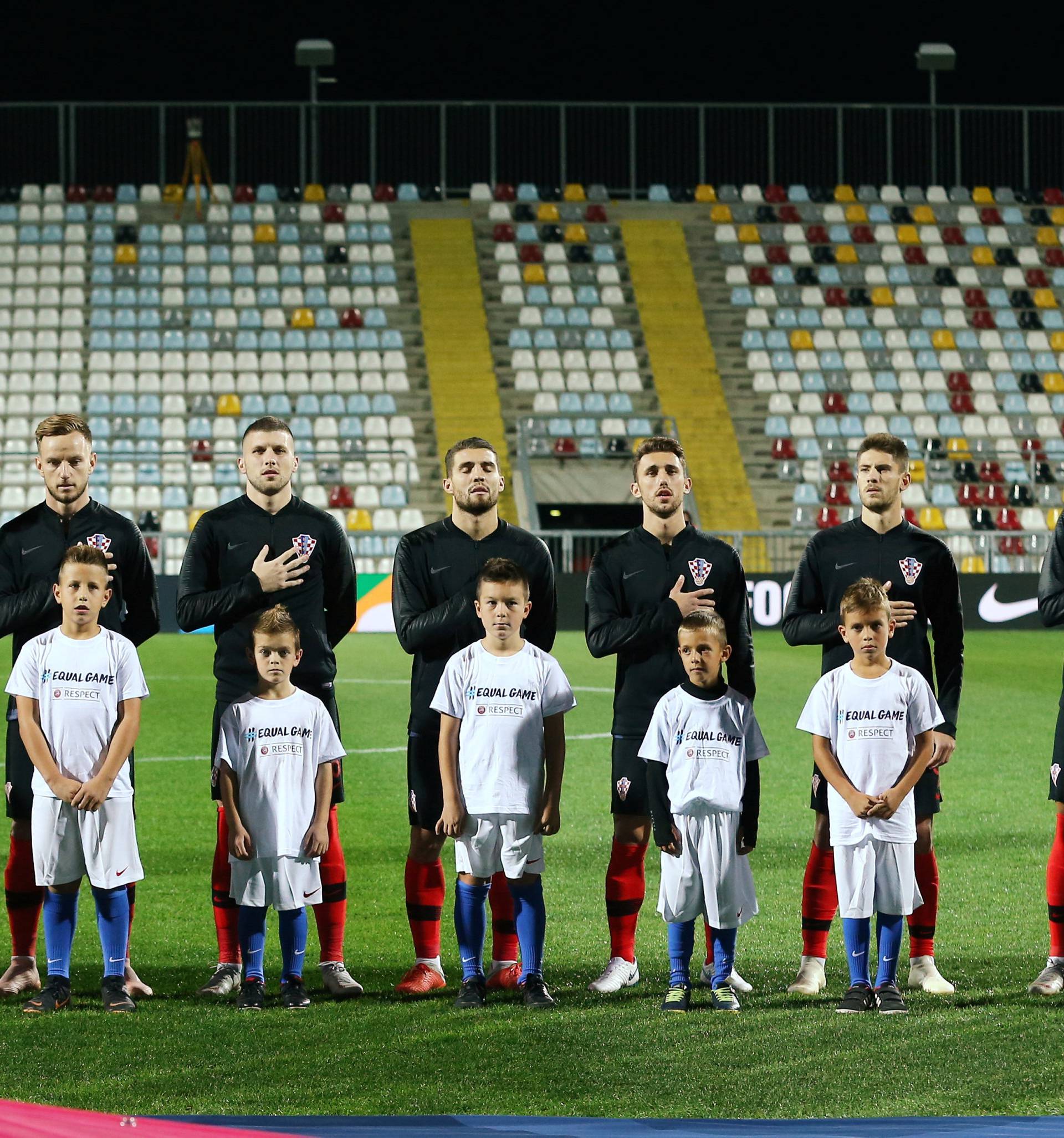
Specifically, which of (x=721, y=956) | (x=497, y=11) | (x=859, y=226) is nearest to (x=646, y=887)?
(x=721, y=956)

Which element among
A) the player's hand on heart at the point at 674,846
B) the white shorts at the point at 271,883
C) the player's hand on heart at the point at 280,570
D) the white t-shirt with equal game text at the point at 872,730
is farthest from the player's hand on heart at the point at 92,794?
the white t-shirt with equal game text at the point at 872,730

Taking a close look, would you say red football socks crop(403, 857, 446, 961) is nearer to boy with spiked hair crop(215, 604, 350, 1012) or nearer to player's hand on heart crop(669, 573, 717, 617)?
boy with spiked hair crop(215, 604, 350, 1012)

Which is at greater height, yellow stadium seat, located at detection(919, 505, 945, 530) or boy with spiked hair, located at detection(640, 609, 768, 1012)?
yellow stadium seat, located at detection(919, 505, 945, 530)

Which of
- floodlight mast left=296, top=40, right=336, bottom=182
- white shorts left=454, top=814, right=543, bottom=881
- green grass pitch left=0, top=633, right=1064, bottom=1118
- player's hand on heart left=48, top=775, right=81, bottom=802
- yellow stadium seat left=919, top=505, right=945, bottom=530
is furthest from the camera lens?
floodlight mast left=296, top=40, right=336, bottom=182

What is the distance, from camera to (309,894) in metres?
5.18

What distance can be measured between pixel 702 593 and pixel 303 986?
1.86 meters

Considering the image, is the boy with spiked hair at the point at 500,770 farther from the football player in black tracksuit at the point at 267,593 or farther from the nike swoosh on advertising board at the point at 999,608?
the nike swoosh on advertising board at the point at 999,608

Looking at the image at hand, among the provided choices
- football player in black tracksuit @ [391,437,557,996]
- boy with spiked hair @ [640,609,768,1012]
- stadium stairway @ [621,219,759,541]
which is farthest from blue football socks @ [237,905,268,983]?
stadium stairway @ [621,219,759,541]

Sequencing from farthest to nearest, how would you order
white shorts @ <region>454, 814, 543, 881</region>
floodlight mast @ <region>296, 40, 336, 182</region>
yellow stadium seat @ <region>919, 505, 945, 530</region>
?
floodlight mast @ <region>296, 40, 336, 182</region> < yellow stadium seat @ <region>919, 505, 945, 530</region> < white shorts @ <region>454, 814, 543, 881</region>

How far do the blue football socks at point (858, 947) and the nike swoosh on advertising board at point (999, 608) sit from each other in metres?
14.9

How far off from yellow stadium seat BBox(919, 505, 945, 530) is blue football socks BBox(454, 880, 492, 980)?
18225 mm

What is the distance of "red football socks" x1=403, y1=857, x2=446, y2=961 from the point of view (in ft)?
17.9

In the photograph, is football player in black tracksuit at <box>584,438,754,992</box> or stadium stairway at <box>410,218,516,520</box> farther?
stadium stairway at <box>410,218,516,520</box>

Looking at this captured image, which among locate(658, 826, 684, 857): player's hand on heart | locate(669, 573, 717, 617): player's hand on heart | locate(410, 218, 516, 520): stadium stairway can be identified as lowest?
locate(658, 826, 684, 857): player's hand on heart
